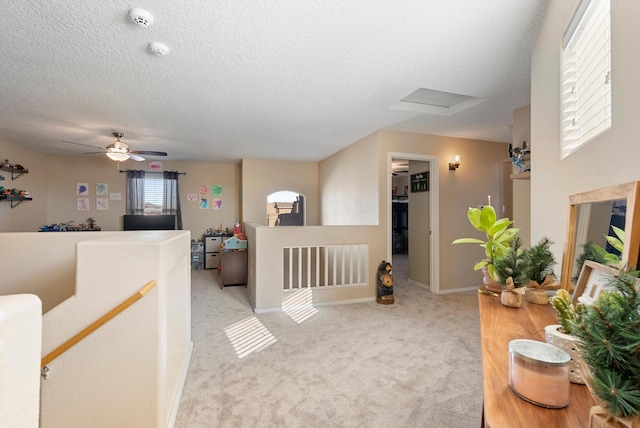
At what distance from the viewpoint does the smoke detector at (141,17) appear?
1.67m

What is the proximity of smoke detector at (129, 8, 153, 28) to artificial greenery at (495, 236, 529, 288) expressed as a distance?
2349 mm

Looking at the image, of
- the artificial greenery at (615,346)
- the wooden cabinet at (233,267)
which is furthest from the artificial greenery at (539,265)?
the wooden cabinet at (233,267)

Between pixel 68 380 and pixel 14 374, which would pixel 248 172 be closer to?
pixel 68 380

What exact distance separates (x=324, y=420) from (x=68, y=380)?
135 centimetres

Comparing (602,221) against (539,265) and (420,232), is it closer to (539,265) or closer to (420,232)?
(539,265)

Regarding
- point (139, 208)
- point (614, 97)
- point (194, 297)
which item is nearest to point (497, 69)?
point (614, 97)

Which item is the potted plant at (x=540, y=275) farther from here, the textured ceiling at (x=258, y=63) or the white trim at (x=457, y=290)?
the white trim at (x=457, y=290)

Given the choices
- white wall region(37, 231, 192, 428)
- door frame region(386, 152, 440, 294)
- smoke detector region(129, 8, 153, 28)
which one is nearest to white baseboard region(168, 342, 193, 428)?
white wall region(37, 231, 192, 428)

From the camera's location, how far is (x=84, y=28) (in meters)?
1.82

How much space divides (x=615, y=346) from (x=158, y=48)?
2634 millimetres

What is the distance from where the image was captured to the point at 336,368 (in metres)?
2.27

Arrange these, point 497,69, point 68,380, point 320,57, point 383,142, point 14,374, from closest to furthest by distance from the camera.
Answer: point 14,374 < point 68,380 < point 320,57 < point 497,69 < point 383,142

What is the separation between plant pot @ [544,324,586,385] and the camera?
2.38 ft

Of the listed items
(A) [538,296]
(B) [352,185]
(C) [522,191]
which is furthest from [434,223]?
(A) [538,296]
